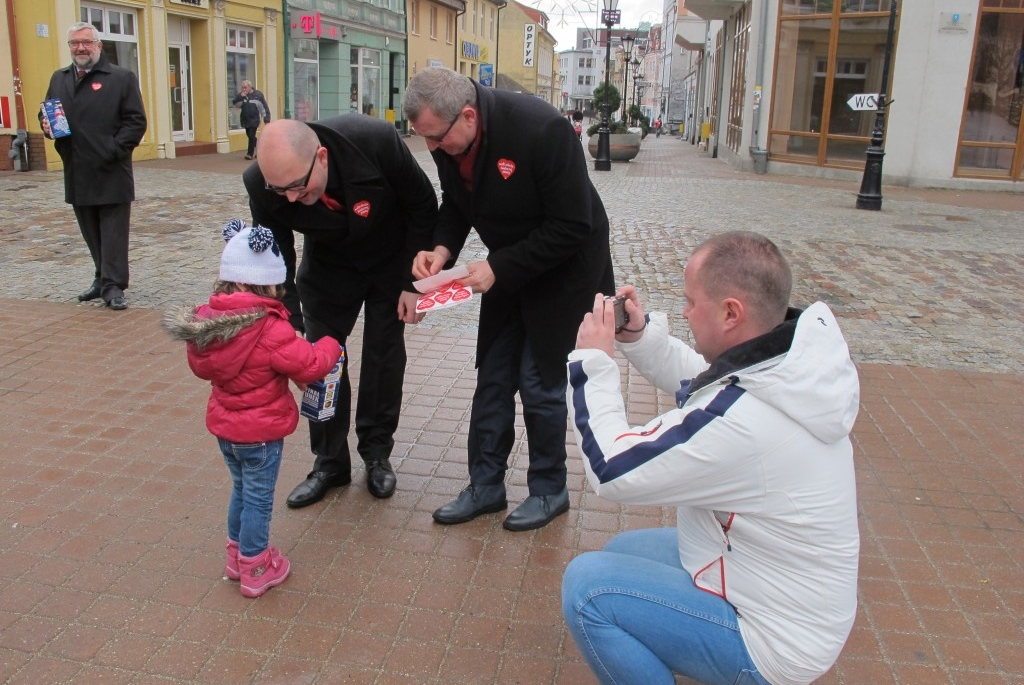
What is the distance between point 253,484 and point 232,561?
14.2 inches

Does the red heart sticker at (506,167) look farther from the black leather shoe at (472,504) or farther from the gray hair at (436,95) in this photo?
the black leather shoe at (472,504)

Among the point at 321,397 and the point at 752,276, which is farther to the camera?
the point at 321,397

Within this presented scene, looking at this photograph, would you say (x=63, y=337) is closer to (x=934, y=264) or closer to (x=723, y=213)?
(x=934, y=264)

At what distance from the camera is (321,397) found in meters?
3.31

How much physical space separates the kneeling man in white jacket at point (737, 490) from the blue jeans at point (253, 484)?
1.28 m

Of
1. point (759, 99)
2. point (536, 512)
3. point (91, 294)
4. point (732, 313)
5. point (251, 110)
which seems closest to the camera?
point (732, 313)

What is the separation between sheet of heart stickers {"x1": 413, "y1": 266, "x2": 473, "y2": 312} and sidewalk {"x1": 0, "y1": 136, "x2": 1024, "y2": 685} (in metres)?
0.99

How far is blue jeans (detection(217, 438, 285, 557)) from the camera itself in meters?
3.04

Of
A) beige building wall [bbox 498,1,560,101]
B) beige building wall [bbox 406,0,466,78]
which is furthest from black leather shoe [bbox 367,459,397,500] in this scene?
beige building wall [bbox 498,1,560,101]

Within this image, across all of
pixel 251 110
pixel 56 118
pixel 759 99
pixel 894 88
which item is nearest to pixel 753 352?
pixel 56 118

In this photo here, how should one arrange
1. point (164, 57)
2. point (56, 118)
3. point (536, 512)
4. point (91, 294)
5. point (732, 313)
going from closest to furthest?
point (732, 313) → point (536, 512) → point (56, 118) → point (91, 294) → point (164, 57)

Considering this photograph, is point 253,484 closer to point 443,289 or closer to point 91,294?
point 443,289

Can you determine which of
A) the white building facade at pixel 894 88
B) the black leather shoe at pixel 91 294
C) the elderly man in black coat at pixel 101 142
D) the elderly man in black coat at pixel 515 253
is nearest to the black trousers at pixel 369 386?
the elderly man in black coat at pixel 515 253

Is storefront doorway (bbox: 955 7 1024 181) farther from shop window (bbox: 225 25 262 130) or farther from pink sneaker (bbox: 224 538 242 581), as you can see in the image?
pink sneaker (bbox: 224 538 242 581)
